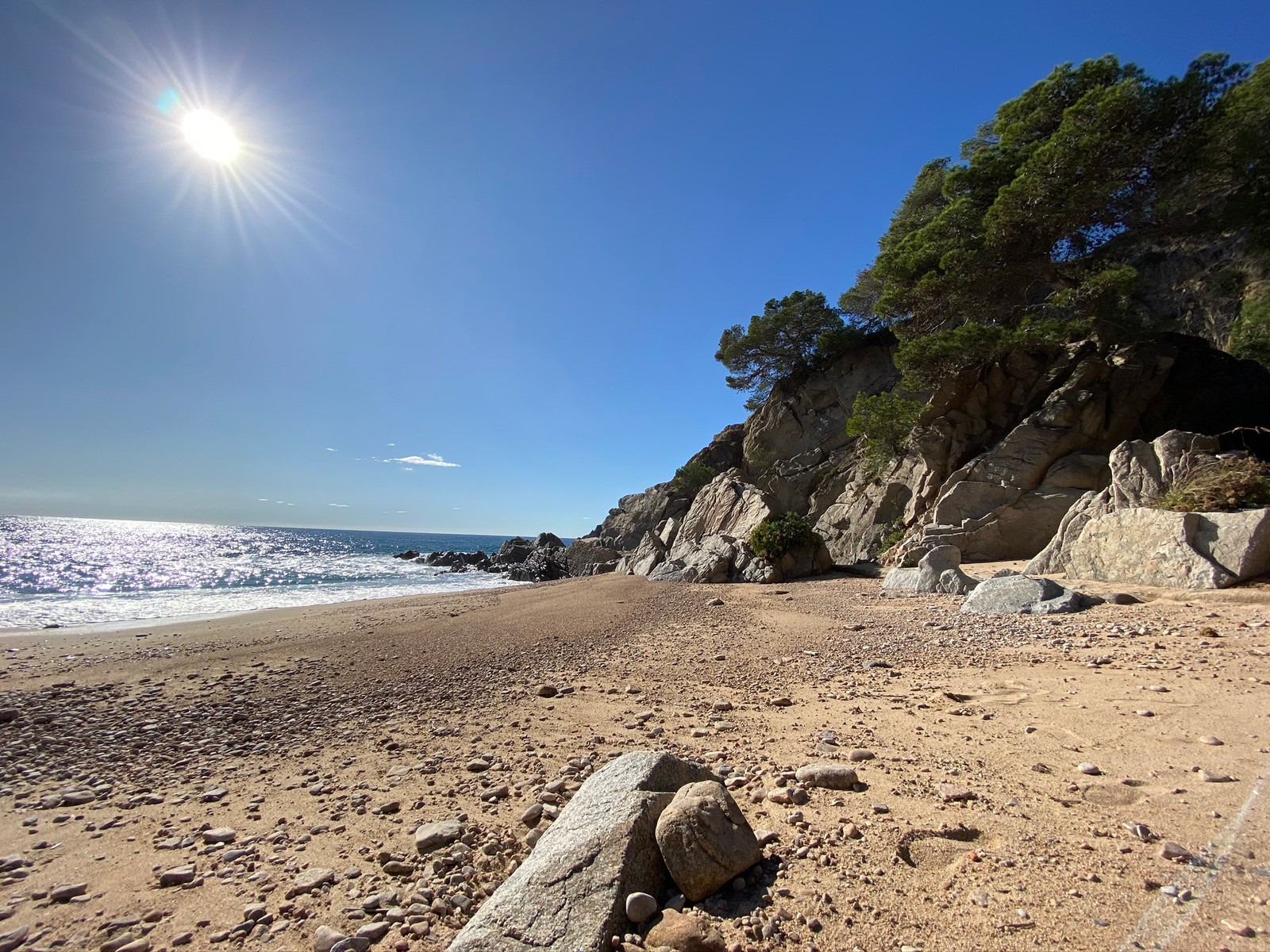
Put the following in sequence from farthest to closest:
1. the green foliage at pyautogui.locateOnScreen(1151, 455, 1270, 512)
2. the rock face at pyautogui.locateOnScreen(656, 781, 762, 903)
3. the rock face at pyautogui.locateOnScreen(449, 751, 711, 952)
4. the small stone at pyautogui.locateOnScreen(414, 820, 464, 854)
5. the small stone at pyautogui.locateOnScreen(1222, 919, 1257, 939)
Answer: the green foliage at pyautogui.locateOnScreen(1151, 455, 1270, 512) < the small stone at pyautogui.locateOnScreen(414, 820, 464, 854) < the rock face at pyautogui.locateOnScreen(656, 781, 762, 903) < the rock face at pyautogui.locateOnScreen(449, 751, 711, 952) < the small stone at pyautogui.locateOnScreen(1222, 919, 1257, 939)

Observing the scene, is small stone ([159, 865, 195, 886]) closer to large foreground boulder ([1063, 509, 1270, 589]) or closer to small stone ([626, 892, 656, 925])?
small stone ([626, 892, 656, 925])

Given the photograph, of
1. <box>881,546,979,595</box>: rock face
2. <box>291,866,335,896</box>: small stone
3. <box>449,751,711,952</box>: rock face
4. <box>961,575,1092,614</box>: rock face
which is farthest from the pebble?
<box>881,546,979,595</box>: rock face

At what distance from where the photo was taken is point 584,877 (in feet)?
8.45

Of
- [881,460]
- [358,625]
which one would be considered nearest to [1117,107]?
[881,460]

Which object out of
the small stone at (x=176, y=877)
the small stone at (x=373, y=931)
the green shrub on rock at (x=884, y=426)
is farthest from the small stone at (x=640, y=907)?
the green shrub on rock at (x=884, y=426)

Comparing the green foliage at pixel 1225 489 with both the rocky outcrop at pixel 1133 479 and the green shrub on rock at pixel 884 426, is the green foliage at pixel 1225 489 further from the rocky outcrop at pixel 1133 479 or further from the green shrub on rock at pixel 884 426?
the green shrub on rock at pixel 884 426

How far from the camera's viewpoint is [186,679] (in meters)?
8.91

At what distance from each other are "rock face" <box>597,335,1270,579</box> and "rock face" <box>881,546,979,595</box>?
4.29m

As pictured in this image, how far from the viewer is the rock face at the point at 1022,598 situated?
8.41m

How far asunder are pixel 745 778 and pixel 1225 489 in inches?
449

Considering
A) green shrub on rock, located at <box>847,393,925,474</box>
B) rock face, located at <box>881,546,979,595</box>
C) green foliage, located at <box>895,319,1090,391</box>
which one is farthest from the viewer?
green shrub on rock, located at <box>847,393,925,474</box>

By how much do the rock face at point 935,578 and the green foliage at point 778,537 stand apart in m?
5.77

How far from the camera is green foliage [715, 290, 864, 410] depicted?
3653 centimetres

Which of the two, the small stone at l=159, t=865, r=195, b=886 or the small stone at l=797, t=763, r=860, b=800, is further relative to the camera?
the small stone at l=797, t=763, r=860, b=800
